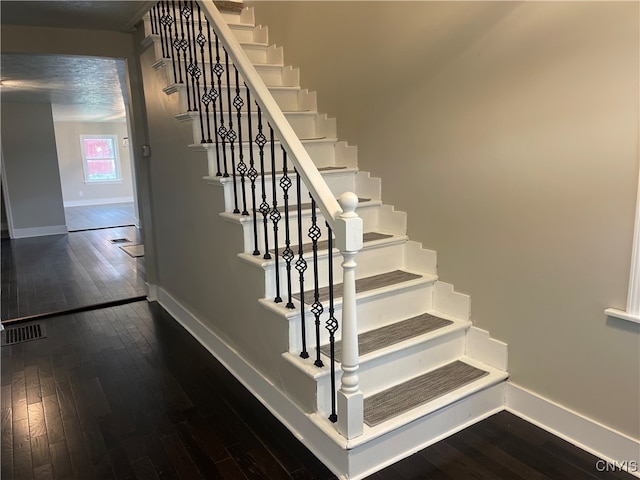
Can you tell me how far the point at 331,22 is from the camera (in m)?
3.25

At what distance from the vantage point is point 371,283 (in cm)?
264

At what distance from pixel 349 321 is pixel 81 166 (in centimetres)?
1326

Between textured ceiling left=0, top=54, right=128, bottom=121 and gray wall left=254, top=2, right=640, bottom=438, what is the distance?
2.71 metres

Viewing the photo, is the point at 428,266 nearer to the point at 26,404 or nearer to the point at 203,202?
the point at 203,202

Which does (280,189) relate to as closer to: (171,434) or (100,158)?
(171,434)

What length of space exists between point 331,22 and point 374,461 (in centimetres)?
280

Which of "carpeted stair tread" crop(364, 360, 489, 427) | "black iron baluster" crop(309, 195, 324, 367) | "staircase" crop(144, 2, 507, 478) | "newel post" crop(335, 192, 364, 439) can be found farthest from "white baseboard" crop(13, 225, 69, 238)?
"newel post" crop(335, 192, 364, 439)

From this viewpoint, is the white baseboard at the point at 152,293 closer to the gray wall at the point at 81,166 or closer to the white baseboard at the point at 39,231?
the white baseboard at the point at 39,231

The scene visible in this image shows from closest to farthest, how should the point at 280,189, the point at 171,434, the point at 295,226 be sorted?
the point at 171,434 < the point at 295,226 < the point at 280,189

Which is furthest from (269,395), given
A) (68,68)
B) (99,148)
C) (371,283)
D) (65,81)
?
(99,148)

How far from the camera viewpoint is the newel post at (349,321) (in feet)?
5.70

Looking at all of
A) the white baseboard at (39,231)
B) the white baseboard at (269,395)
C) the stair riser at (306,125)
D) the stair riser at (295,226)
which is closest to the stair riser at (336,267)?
the stair riser at (295,226)

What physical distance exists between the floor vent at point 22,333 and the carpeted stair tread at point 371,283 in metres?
2.35

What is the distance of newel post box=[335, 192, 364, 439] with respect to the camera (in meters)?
1.74
